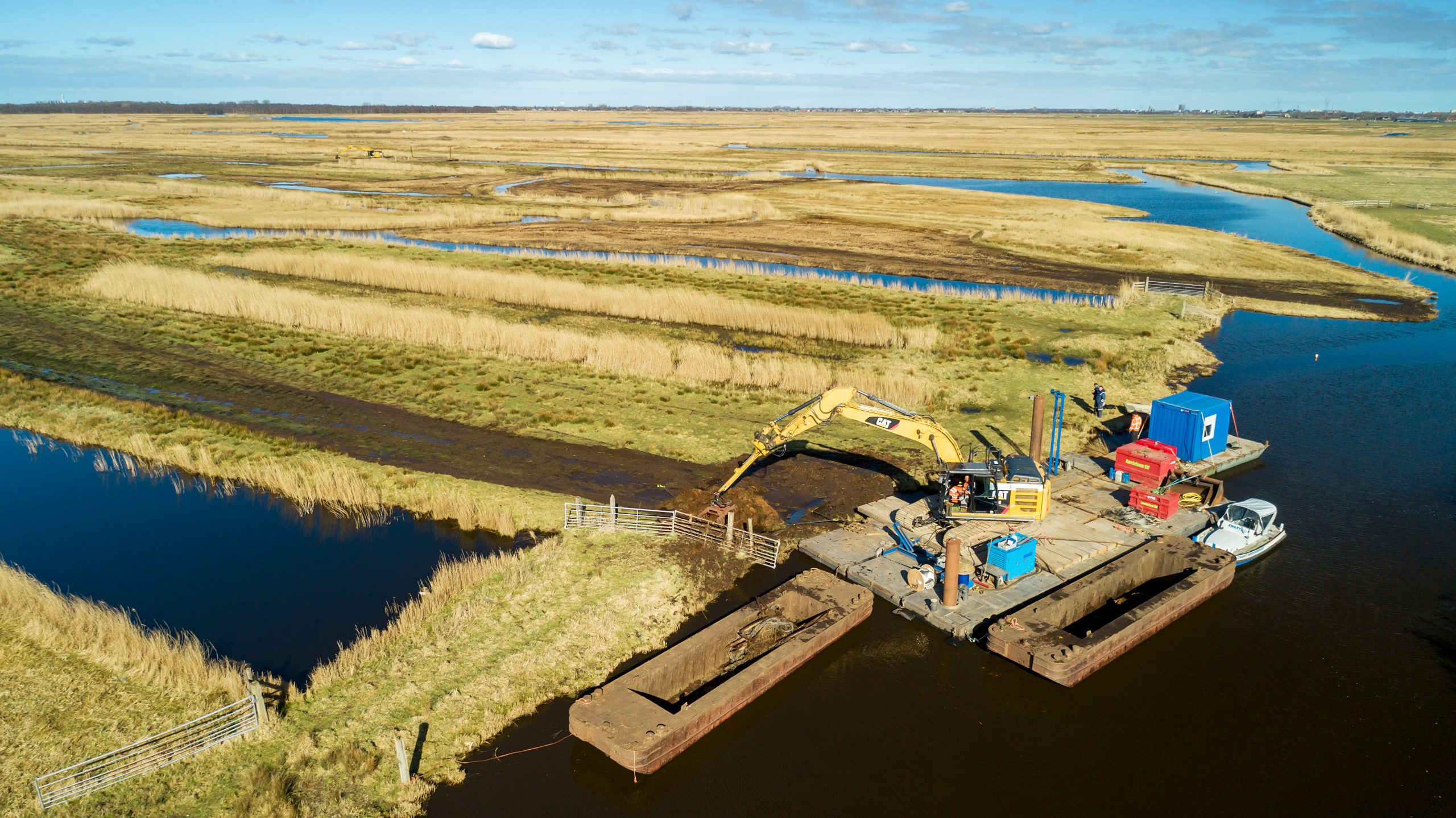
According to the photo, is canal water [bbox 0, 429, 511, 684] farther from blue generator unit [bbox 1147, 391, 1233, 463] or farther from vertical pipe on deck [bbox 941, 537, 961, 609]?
blue generator unit [bbox 1147, 391, 1233, 463]

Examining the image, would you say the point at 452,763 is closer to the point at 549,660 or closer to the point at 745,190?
the point at 549,660

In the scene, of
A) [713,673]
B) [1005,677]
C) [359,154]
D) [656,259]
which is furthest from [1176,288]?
[359,154]

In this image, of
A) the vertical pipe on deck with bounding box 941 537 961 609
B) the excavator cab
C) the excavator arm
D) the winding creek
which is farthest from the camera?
→ the excavator arm

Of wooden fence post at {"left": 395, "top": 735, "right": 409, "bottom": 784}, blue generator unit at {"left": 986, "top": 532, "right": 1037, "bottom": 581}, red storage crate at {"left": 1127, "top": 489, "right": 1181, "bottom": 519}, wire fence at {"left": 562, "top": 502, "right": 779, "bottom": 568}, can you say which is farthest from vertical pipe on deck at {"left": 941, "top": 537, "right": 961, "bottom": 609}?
wooden fence post at {"left": 395, "top": 735, "right": 409, "bottom": 784}

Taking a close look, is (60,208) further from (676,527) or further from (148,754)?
(148,754)

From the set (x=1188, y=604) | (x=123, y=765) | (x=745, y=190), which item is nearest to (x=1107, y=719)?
(x=1188, y=604)

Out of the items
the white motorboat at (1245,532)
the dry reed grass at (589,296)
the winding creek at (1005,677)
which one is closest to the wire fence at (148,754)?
the winding creek at (1005,677)

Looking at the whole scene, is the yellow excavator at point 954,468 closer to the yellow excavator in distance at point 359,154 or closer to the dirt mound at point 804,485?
the dirt mound at point 804,485
